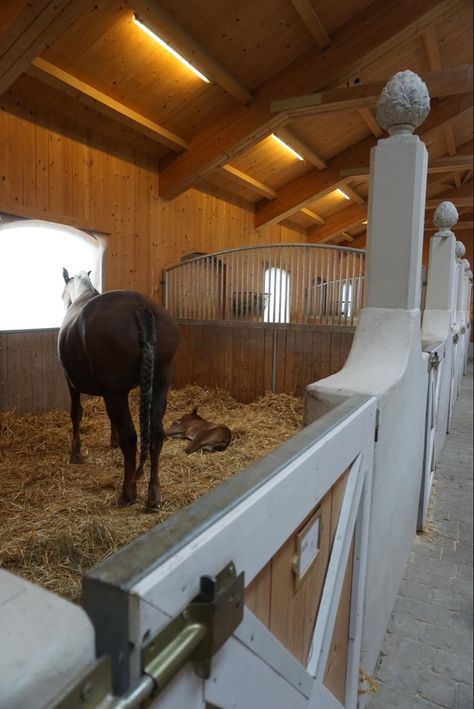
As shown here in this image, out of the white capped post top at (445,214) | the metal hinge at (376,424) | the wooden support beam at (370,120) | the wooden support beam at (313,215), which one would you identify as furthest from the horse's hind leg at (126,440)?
the wooden support beam at (313,215)

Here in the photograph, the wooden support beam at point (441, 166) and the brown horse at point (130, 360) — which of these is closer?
the brown horse at point (130, 360)

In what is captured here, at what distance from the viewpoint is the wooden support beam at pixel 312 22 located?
141 inches

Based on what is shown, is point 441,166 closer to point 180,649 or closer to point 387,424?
point 387,424

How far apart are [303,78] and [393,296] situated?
3513 millimetres

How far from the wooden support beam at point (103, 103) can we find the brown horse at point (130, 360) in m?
2.05

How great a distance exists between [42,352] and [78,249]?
984mm

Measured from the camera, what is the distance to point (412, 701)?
150 centimetres

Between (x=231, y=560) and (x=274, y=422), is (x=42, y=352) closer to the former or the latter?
(x=274, y=422)

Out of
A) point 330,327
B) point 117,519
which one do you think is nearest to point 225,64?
point 330,327

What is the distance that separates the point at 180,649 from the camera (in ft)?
1.50

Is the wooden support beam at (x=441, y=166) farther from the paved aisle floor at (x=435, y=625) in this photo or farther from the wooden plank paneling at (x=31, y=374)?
the paved aisle floor at (x=435, y=625)

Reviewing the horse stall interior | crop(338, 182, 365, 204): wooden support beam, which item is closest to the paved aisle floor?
the horse stall interior

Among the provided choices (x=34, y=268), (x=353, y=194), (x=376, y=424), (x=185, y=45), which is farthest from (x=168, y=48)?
(x=353, y=194)

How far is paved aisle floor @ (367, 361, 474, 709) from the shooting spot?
5.03 feet
